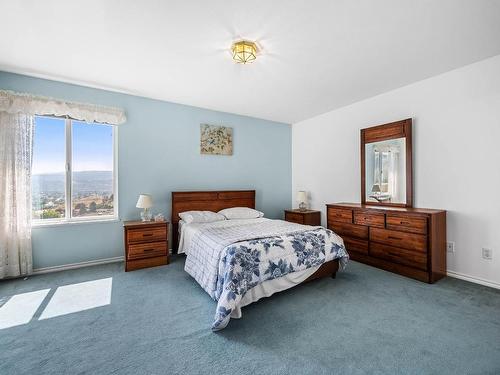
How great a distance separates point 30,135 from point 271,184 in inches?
161

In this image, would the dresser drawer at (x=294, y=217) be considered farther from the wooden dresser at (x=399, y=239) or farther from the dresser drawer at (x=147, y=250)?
the dresser drawer at (x=147, y=250)

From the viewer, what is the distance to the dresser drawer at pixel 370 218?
3326 millimetres

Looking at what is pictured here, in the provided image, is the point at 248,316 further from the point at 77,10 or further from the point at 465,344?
the point at 77,10

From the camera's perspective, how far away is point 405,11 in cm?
198

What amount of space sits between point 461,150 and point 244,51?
288cm

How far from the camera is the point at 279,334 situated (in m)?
1.92

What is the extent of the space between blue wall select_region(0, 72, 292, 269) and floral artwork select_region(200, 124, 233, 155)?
10 centimetres

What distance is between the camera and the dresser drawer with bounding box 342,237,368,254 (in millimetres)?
3559

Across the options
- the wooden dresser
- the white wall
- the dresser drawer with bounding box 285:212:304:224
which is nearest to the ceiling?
the white wall

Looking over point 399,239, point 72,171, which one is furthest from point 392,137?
point 72,171

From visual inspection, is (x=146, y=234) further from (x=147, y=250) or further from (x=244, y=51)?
(x=244, y=51)

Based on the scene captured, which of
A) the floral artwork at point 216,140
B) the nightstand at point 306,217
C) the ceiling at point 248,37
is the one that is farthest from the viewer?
the nightstand at point 306,217

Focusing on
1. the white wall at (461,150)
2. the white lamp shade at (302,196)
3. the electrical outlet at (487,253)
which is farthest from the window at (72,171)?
the electrical outlet at (487,253)

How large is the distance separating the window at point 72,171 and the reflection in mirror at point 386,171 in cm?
415
